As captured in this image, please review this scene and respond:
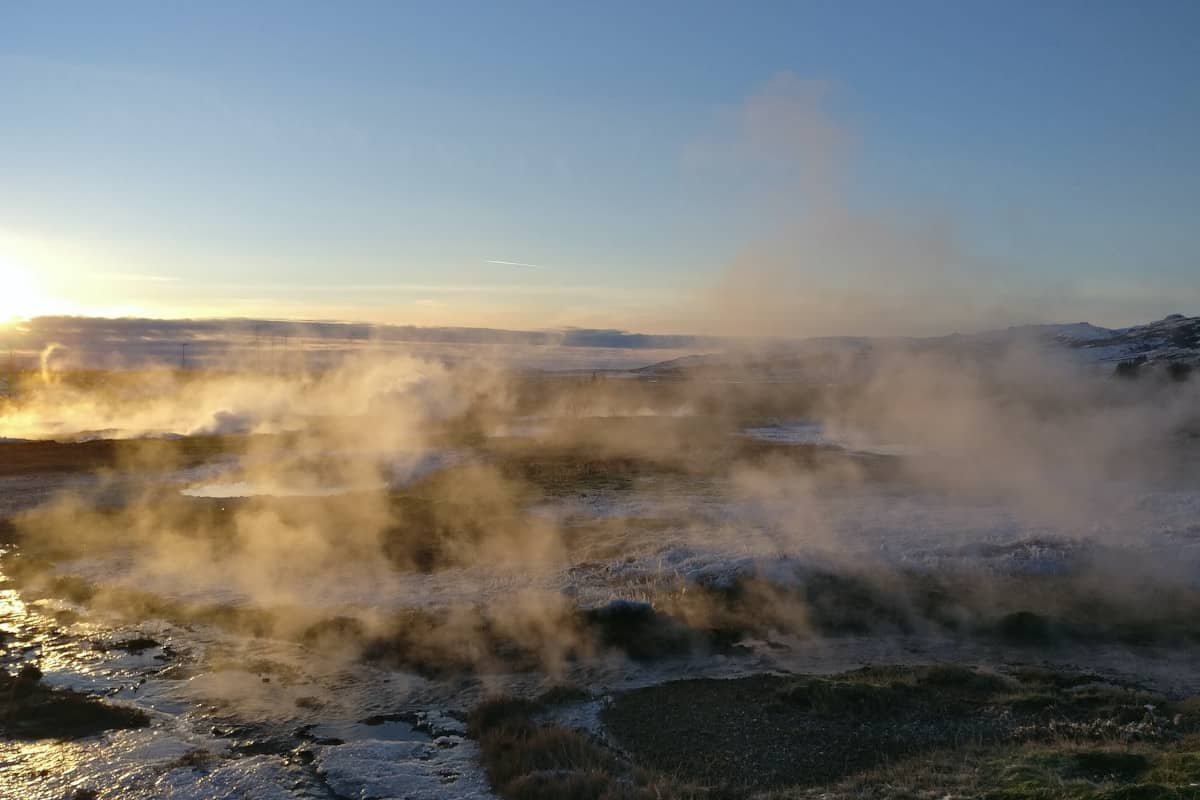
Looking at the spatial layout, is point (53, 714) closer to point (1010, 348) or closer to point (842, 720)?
point (842, 720)

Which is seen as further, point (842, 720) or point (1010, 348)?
point (1010, 348)

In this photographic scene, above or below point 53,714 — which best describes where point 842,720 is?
above

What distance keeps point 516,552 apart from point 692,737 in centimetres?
945

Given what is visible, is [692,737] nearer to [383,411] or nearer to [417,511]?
[417,511]

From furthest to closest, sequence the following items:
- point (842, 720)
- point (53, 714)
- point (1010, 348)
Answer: point (1010, 348)
point (53, 714)
point (842, 720)

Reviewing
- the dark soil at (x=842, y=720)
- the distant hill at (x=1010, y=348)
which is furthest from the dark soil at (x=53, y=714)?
the distant hill at (x=1010, y=348)

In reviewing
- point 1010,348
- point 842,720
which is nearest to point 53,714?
point 842,720

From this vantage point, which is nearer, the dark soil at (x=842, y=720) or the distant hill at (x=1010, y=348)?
the dark soil at (x=842, y=720)

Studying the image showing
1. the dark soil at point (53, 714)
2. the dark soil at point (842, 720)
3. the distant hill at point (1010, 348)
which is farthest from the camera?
the distant hill at point (1010, 348)

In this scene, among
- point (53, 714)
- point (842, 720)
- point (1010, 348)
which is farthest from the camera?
point (1010, 348)

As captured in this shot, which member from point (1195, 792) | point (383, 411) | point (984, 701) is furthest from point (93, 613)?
point (383, 411)

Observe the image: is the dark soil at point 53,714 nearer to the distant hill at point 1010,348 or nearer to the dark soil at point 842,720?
the dark soil at point 842,720

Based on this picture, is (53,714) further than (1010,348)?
No

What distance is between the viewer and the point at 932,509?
23719 millimetres
